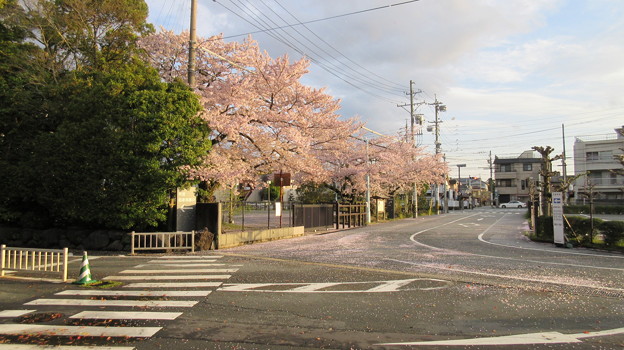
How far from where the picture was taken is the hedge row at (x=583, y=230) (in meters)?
13.6

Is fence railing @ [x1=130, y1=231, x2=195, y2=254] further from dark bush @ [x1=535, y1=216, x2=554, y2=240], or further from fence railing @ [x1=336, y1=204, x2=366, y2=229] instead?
dark bush @ [x1=535, y1=216, x2=554, y2=240]

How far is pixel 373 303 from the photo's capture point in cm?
673

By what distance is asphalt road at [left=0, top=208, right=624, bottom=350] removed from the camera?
4934 mm

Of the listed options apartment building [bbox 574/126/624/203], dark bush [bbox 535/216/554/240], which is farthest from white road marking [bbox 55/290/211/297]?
apartment building [bbox 574/126/624/203]

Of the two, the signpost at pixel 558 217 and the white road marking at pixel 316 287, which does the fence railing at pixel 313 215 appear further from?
the white road marking at pixel 316 287

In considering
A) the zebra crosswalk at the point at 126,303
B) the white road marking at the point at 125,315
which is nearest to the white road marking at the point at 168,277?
the zebra crosswalk at the point at 126,303

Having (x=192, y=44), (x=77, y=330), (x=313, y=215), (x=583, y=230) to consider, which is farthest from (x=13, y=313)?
(x=583, y=230)

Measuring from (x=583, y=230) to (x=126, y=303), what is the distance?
53.2 feet

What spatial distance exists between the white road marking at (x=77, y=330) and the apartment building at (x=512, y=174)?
82501mm

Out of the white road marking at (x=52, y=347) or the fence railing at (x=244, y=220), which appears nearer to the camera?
the white road marking at (x=52, y=347)

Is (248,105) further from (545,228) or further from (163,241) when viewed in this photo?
(545,228)

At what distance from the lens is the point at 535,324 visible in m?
5.57

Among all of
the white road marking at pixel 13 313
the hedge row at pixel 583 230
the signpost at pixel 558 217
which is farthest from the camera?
the signpost at pixel 558 217

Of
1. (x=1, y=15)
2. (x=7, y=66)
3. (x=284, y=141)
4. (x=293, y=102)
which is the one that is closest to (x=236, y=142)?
(x=284, y=141)
